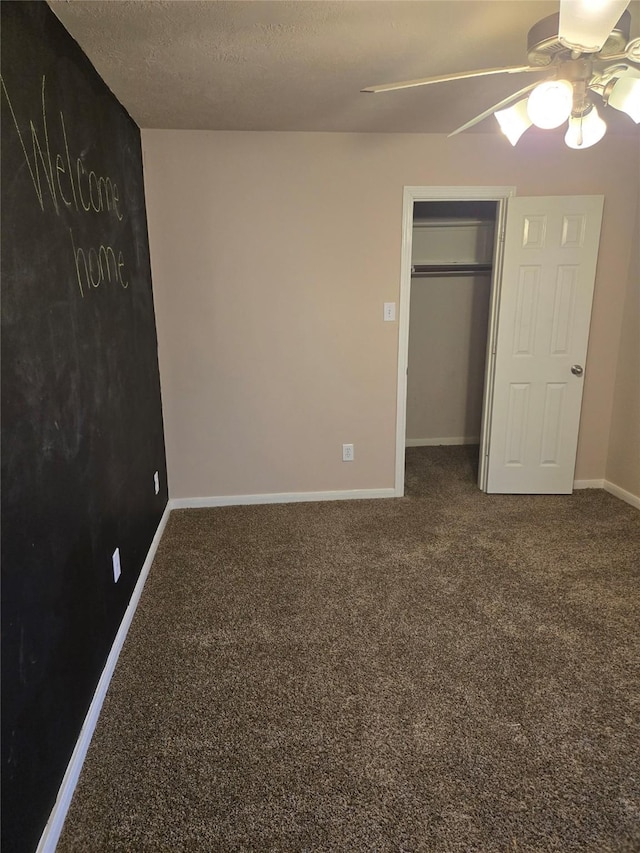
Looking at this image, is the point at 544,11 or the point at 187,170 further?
the point at 187,170

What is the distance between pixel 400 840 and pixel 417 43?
2.67 metres

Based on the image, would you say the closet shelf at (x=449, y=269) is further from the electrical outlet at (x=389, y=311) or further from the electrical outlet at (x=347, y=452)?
the electrical outlet at (x=347, y=452)

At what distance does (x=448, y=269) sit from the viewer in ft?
14.6

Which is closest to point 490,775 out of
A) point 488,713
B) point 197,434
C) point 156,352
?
point 488,713

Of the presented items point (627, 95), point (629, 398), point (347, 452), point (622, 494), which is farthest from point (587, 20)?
point (622, 494)

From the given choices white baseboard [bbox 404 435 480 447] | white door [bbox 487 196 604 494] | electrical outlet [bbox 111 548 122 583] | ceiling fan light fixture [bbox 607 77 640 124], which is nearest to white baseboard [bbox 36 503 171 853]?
electrical outlet [bbox 111 548 122 583]

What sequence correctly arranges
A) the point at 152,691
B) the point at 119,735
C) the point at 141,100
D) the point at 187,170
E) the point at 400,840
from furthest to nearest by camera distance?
the point at 187,170 → the point at 141,100 → the point at 152,691 → the point at 119,735 → the point at 400,840

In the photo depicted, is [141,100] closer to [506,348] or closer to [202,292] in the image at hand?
[202,292]

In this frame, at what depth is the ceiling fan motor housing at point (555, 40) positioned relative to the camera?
151 centimetres

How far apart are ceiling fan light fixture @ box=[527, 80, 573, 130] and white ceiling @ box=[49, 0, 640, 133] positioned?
0.39 metres

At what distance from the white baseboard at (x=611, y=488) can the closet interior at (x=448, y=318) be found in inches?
49.6

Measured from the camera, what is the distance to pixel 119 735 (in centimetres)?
171

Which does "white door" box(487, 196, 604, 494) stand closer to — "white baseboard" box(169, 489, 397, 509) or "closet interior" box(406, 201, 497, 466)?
"white baseboard" box(169, 489, 397, 509)

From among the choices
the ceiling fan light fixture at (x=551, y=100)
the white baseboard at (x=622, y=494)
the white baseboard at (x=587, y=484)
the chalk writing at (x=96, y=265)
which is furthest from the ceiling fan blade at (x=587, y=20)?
the white baseboard at (x=587, y=484)
